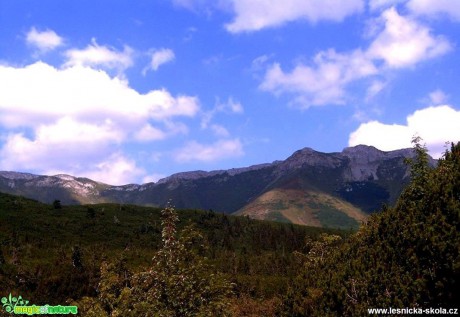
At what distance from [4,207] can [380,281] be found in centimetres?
18004

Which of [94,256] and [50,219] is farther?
[50,219]

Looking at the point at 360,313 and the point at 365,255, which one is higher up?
the point at 365,255

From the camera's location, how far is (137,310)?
→ 17.2 metres

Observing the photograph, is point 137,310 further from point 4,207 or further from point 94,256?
point 4,207

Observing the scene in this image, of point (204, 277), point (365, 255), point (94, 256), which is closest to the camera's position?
point (204, 277)

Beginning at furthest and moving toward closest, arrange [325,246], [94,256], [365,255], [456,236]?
[94,256] < [325,246] < [365,255] < [456,236]

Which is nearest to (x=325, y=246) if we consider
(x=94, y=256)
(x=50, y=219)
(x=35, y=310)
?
(x=35, y=310)

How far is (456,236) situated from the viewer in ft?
54.9

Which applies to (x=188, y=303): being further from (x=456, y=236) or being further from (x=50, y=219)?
(x=50, y=219)

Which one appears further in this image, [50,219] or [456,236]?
[50,219]

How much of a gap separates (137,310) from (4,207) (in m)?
176

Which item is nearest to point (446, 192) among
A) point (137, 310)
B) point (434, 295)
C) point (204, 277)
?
point (434, 295)

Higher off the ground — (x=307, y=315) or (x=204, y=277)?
(x=204, y=277)

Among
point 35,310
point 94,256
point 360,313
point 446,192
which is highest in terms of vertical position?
point 446,192
